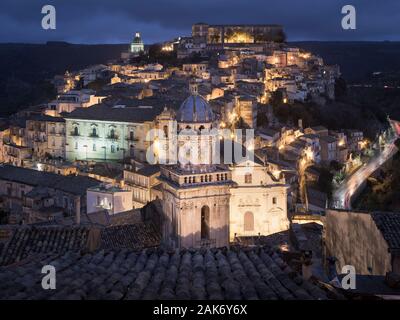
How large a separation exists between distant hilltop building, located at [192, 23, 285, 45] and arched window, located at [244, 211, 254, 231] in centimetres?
5911

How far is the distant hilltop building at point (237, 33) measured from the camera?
84312 mm

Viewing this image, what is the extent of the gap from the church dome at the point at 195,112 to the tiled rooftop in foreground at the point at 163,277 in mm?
9937

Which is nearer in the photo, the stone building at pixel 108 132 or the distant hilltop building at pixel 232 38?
the stone building at pixel 108 132

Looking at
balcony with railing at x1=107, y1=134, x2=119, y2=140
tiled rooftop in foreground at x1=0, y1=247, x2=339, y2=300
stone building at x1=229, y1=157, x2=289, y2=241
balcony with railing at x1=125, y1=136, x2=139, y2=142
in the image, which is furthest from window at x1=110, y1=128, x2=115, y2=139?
tiled rooftop in foreground at x1=0, y1=247, x2=339, y2=300

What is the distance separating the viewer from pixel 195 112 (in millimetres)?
19609

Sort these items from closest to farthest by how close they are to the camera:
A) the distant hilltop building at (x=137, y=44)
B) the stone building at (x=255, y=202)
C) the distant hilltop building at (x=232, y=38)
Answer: the stone building at (x=255, y=202) < the distant hilltop building at (x=232, y=38) < the distant hilltop building at (x=137, y=44)

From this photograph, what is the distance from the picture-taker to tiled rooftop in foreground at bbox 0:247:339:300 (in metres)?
6.73

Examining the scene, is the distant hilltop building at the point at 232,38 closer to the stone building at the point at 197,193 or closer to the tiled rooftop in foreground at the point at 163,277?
the stone building at the point at 197,193

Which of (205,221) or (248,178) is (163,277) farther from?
(248,178)

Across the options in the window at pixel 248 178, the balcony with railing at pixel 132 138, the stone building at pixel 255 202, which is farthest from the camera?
the balcony with railing at pixel 132 138

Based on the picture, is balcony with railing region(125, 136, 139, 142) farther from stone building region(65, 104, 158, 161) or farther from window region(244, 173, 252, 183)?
window region(244, 173, 252, 183)

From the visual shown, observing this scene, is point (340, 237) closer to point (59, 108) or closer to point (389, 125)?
point (59, 108)

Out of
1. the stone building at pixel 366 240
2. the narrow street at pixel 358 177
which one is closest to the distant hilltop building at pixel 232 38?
the narrow street at pixel 358 177
